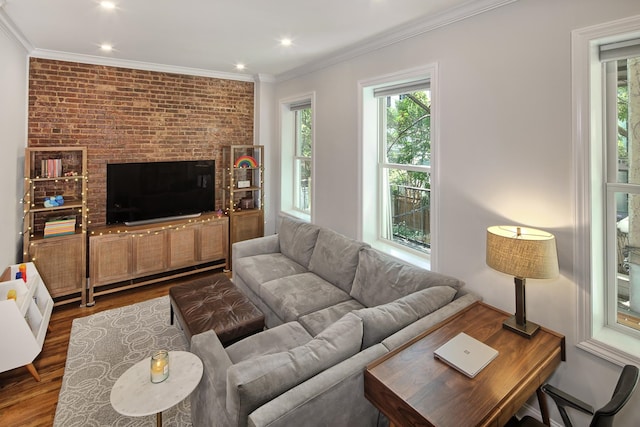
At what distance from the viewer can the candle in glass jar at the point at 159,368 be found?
1759mm

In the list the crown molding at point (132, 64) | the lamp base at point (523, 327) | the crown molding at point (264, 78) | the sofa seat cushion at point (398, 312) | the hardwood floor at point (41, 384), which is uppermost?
the crown molding at point (264, 78)

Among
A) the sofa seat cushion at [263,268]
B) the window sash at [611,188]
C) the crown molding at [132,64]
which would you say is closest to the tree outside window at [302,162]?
the crown molding at [132,64]

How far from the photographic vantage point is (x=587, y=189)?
187 cm

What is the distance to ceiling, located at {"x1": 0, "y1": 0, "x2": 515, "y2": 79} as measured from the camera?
2.45 metres

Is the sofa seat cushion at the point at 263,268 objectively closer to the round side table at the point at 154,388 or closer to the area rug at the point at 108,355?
the area rug at the point at 108,355

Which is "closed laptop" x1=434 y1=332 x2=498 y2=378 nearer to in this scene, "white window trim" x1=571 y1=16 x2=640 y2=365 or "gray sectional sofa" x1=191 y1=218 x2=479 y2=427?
"gray sectional sofa" x1=191 y1=218 x2=479 y2=427

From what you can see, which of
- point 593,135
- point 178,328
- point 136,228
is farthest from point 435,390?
point 136,228

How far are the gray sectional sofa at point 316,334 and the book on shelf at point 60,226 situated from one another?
1847 mm

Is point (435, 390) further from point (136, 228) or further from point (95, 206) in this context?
point (95, 206)

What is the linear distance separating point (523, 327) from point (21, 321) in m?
3.44

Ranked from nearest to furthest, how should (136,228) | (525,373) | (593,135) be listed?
(525,373) < (593,135) < (136,228)

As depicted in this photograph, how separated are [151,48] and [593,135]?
3.92m

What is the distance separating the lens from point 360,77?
3.42m

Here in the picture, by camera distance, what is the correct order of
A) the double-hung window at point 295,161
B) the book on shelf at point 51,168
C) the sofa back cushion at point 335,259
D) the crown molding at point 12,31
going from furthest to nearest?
the double-hung window at point 295,161 < the book on shelf at point 51,168 < the sofa back cushion at point 335,259 < the crown molding at point 12,31
